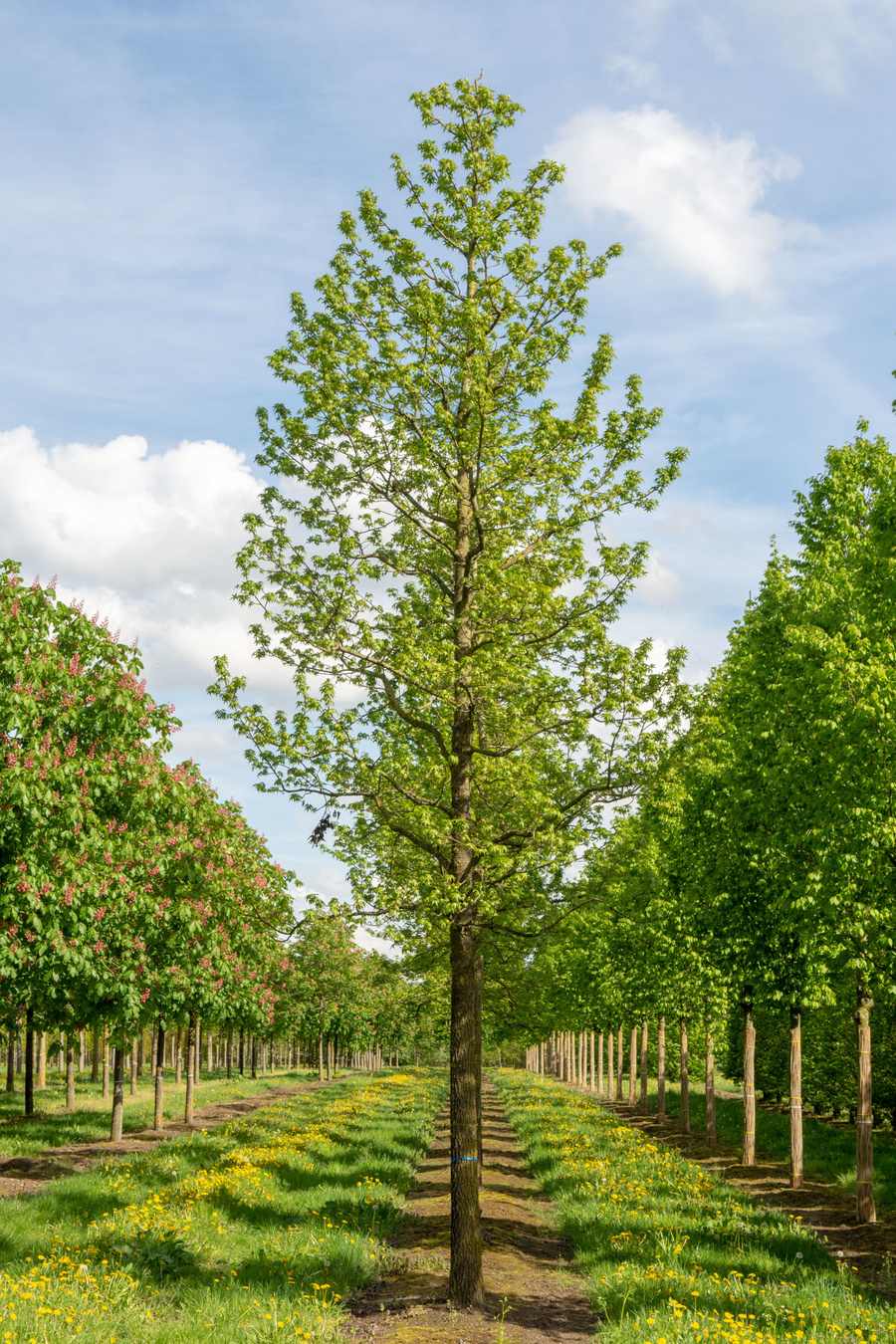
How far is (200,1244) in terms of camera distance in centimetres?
1141

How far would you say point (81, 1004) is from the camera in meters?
19.5

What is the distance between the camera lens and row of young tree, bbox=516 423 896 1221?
45.1ft

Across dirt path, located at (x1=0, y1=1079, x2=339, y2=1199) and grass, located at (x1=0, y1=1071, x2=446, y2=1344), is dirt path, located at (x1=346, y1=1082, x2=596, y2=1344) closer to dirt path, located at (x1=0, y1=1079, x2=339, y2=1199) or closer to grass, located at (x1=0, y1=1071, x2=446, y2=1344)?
grass, located at (x1=0, y1=1071, x2=446, y2=1344)

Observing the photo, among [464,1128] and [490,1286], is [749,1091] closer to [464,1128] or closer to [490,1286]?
[490,1286]

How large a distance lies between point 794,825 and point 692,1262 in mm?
7109

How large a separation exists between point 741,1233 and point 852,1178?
9.28m

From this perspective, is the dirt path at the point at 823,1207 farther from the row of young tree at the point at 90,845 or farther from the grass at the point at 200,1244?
the row of young tree at the point at 90,845

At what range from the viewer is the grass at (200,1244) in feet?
27.2

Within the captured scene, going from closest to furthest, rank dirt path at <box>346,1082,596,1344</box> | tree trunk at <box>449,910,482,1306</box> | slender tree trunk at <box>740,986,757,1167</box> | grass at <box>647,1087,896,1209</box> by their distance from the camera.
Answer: dirt path at <box>346,1082,596,1344</box>, tree trunk at <box>449,910,482,1306</box>, grass at <box>647,1087,896,1209</box>, slender tree trunk at <box>740,986,757,1167</box>

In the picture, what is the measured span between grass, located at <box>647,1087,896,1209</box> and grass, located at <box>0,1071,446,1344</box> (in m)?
9.48

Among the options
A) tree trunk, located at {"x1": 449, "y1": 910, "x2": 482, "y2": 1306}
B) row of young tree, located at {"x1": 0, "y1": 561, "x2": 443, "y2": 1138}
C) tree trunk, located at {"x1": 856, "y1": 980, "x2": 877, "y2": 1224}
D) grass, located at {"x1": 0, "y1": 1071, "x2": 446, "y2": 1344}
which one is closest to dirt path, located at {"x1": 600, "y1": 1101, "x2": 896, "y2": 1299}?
tree trunk, located at {"x1": 856, "y1": 980, "x2": 877, "y2": 1224}

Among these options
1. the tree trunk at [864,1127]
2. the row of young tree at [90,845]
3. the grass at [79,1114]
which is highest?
the row of young tree at [90,845]

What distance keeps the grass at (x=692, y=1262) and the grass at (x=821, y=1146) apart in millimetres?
4424

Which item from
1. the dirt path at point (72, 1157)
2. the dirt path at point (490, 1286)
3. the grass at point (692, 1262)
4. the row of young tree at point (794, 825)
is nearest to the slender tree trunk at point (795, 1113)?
the row of young tree at point (794, 825)
